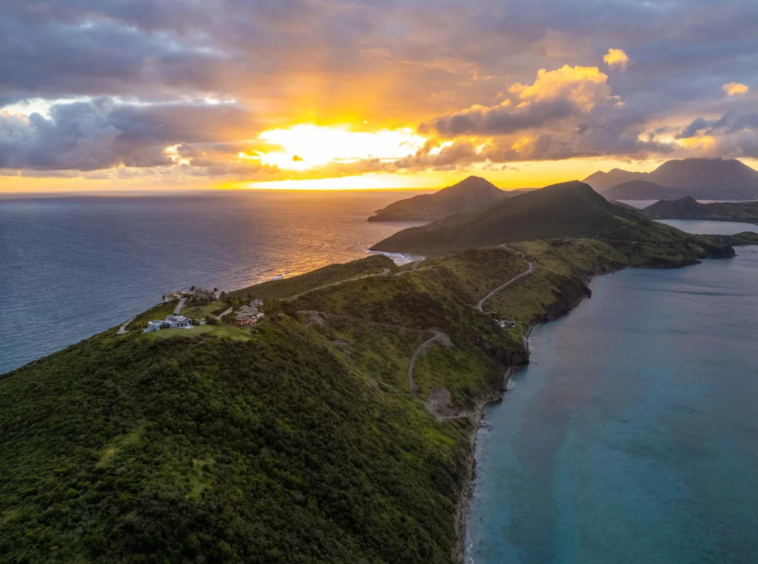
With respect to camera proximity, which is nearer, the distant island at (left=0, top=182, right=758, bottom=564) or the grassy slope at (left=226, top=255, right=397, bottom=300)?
the distant island at (left=0, top=182, right=758, bottom=564)

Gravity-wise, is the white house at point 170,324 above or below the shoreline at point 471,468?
above

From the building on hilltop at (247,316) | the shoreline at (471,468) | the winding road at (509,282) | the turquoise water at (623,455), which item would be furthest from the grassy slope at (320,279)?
the building on hilltop at (247,316)

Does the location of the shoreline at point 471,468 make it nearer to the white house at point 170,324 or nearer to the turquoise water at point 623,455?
the turquoise water at point 623,455

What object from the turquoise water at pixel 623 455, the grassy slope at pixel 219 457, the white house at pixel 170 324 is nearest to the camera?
the grassy slope at pixel 219 457

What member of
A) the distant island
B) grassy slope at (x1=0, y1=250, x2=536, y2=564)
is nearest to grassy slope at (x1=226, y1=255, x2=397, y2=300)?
the distant island

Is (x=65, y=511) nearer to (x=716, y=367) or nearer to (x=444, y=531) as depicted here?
(x=444, y=531)

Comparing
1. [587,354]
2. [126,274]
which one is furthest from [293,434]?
[126,274]

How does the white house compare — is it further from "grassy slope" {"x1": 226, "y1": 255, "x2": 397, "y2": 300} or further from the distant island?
"grassy slope" {"x1": 226, "y1": 255, "x2": 397, "y2": 300}
